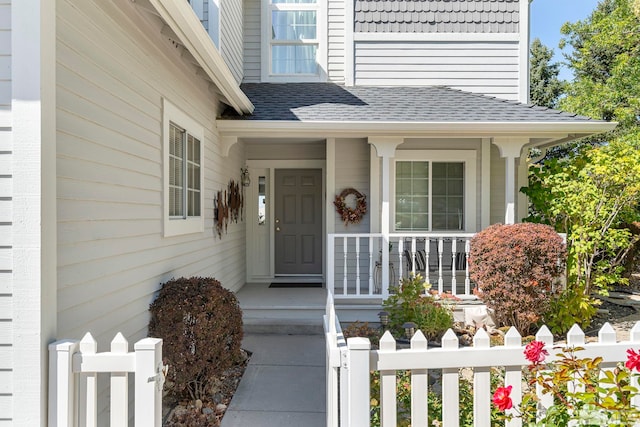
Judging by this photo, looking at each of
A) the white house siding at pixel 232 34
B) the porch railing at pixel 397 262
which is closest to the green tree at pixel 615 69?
the porch railing at pixel 397 262

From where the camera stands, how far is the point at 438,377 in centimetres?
373

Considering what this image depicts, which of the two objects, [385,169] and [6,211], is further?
[385,169]

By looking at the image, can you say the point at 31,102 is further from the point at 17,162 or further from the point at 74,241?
the point at 74,241

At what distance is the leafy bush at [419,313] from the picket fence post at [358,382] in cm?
272

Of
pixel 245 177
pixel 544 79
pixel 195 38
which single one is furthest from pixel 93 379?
pixel 544 79

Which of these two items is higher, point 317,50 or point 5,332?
point 317,50

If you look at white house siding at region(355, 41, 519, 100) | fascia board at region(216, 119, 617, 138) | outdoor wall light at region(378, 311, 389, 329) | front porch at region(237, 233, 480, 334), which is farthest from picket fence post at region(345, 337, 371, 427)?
white house siding at region(355, 41, 519, 100)

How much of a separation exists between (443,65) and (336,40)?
6.36ft

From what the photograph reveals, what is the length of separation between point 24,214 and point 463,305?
516 cm

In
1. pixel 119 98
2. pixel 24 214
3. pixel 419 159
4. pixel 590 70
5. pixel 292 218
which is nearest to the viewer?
pixel 24 214

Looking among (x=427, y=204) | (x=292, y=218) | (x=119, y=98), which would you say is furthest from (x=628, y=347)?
(x=292, y=218)

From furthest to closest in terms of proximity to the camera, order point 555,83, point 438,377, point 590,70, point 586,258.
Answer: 1. point 555,83
2. point 590,70
3. point 586,258
4. point 438,377

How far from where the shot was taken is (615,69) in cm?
1196

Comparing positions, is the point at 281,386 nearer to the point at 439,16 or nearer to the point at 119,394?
the point at 119,394
